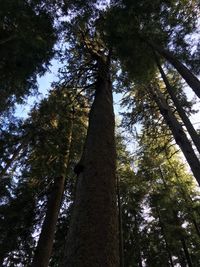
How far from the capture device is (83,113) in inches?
484

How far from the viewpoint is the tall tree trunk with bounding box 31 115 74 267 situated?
8203 mm

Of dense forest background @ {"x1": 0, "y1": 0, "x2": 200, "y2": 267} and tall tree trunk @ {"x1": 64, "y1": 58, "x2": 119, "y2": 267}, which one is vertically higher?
dense forest background @ {"x1": 0, "y1": 0, "x2": 200, "y2": 267}

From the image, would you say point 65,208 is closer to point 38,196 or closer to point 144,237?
point 38,196

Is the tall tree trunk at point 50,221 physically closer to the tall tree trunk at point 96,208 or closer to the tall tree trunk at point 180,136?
the tall tree trunk at point 180,136

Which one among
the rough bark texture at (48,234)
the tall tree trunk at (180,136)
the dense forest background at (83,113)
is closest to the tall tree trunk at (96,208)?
the dense forest background at (83,113)

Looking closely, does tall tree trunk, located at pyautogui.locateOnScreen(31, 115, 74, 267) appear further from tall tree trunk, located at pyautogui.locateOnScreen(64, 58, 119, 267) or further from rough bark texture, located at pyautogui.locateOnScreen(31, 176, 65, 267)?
tall tree trunk, located at pyautogui.locateOnScreen(64, 58, 119, 267)

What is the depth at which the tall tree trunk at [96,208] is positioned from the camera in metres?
2.28

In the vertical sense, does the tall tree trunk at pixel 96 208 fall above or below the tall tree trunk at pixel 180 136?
below

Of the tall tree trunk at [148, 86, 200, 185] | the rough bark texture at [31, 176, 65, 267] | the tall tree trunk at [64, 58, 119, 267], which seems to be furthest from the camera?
the rough bark texture at [31, 176, 65, 267]

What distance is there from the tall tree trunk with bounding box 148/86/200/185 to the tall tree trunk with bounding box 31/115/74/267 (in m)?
3.91

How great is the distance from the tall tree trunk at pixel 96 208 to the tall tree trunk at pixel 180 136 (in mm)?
3743

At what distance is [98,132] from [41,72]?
617 centimetres

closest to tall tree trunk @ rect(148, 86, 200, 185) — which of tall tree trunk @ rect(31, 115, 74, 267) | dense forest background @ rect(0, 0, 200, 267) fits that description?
dense forest background @ rect(0, 0, 200, 267)

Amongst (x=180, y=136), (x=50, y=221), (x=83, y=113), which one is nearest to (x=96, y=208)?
(x=180, y=136)
